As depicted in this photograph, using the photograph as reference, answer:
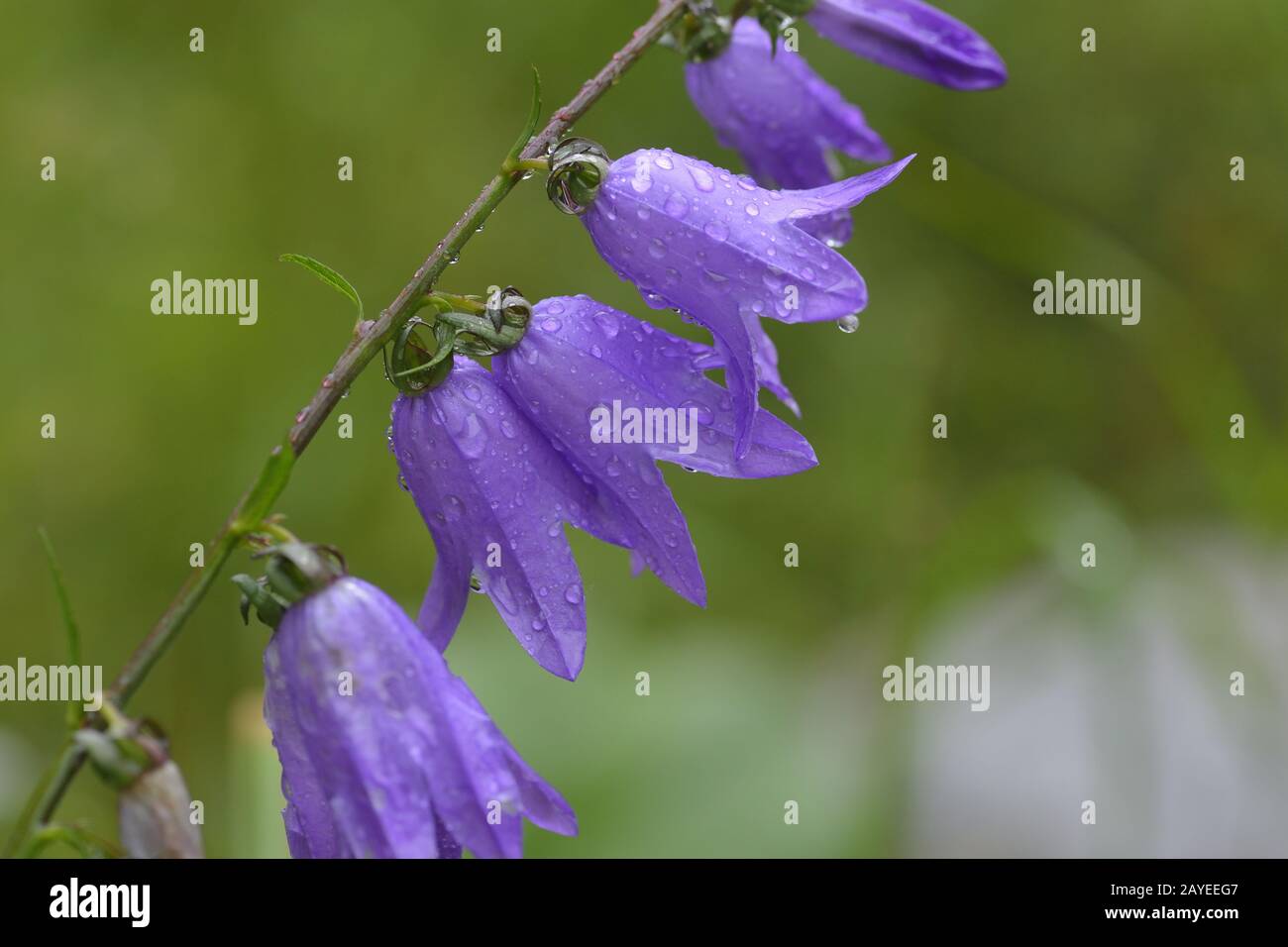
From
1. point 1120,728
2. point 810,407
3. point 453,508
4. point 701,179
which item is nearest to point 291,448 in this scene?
point 453,508

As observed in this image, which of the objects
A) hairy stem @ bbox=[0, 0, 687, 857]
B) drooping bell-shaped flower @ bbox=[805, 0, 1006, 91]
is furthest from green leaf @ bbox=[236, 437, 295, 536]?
drooping bell-shaped flower @ bbox=[805, 0, 1006, 91]

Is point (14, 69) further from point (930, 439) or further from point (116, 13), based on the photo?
point (930, 439)

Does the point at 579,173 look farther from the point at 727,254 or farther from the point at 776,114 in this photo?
the point at 776,114

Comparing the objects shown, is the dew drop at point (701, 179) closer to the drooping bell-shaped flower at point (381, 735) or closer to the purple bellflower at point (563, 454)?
the purple bellflower at point (563, 454)

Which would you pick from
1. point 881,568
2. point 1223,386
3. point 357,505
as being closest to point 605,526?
point 357,505

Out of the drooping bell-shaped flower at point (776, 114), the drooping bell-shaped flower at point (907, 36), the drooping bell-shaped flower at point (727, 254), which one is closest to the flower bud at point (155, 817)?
the drooping bell-shaped flower at point (727, 254)

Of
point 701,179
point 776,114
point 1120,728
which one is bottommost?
point 1120,728
